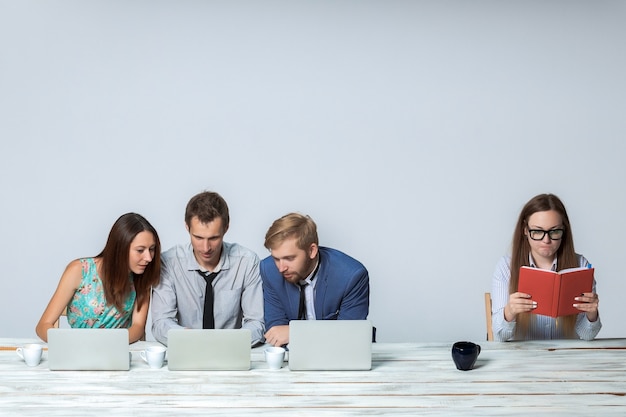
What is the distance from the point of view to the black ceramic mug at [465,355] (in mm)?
2768

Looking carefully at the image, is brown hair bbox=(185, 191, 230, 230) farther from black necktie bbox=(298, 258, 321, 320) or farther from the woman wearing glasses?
the woman wearing glasses

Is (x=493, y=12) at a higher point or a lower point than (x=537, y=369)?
higher

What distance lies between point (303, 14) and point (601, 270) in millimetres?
2515

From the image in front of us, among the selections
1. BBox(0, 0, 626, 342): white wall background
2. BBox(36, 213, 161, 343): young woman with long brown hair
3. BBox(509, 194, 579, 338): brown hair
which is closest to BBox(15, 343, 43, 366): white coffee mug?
BBox(36, 213, 161, 343): young woman with long brown hair

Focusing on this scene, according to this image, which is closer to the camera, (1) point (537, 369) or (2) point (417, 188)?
(1) point (537, 369)

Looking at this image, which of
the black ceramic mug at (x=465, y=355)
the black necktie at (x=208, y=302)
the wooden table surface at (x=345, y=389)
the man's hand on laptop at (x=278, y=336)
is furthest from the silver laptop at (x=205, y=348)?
the black necktie at (x=208, y=302)

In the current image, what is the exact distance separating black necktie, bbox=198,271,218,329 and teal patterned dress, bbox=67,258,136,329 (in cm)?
32

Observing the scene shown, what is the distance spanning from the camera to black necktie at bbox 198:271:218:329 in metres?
3.61

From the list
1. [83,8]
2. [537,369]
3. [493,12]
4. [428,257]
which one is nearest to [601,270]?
[428,257]

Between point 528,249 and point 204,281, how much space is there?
55.4 inches

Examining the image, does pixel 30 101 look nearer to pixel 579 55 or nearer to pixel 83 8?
pixel 83 8

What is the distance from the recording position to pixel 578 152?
5270 millimetres

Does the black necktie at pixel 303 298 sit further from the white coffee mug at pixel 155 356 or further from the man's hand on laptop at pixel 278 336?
the white coffee mug at pixel 155 356

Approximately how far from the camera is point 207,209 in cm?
344
